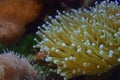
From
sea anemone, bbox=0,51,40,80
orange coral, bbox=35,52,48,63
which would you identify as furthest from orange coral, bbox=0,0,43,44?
sea anemone, bbox=0,51,40,80

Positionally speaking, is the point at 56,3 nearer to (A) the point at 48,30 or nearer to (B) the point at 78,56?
(A) the point at 48,30

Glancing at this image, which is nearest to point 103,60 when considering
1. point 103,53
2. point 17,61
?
point 103,53

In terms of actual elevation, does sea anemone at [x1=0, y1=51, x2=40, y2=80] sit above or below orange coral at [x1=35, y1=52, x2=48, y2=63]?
below

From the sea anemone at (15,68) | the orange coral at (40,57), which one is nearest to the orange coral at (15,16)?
the orange coral at (40,57)

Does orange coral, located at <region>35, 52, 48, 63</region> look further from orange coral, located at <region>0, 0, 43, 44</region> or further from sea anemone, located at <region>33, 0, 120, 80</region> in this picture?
orange coral, located at <region>0, 0, 43, 44</region>

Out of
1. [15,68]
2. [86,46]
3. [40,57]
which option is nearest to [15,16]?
[40,57]

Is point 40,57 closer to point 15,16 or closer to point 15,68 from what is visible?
point 15,68
